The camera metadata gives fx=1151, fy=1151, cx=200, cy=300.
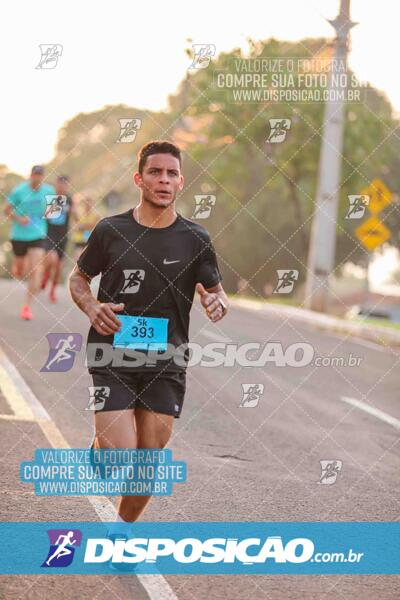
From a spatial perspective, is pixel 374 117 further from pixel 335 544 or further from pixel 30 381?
pixel 335 544

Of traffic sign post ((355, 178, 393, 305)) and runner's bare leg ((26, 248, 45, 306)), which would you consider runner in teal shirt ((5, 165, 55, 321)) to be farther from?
traffic sign post ((355, 178, 393, 305))

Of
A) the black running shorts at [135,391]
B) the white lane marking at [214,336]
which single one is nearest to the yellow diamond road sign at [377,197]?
the white lane marking at [214,336]

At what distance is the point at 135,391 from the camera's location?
530cm

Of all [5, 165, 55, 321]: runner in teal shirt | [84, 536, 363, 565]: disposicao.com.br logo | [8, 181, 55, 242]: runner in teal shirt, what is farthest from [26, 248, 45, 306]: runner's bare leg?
[84, 536, 363, 565]: disposicao.com.br logo

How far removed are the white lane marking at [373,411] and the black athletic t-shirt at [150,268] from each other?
17.5ft

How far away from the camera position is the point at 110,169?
229 ft

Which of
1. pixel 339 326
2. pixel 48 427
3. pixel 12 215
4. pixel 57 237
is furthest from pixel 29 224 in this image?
pixel 339 326

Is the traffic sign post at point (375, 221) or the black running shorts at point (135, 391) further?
the traffic sign post at point (375, 221)

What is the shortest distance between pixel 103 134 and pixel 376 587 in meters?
76.1

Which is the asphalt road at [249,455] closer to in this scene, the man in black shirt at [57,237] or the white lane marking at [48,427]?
the white lane marking at [48,427]

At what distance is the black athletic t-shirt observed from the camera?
5258mm

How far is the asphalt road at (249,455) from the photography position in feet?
17.3

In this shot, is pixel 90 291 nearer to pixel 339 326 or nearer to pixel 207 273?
pixel 207 273

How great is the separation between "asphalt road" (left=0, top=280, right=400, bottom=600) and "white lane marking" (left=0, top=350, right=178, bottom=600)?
55 millimetres
